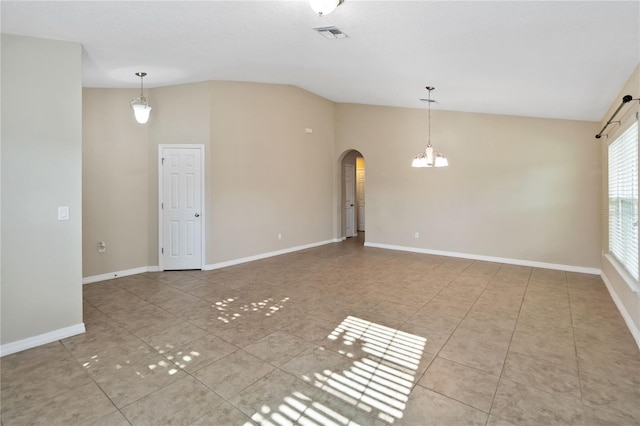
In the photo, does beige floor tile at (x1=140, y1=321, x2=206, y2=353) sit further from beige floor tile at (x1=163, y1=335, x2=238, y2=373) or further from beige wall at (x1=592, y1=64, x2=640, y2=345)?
beige wall at (x1=592, y1=64, x2=640, y2=345)

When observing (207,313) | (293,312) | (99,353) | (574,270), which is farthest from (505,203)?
(99,353)

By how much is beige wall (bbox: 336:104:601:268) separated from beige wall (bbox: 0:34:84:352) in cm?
571

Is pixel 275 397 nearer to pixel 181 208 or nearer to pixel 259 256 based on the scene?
pixel 181 208

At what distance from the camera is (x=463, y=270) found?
555 centimetres

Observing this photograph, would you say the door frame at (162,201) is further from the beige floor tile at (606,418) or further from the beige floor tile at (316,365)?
the beige floor tile at (606,418)

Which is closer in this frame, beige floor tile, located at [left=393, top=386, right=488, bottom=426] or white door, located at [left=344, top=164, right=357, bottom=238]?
beige floor tile, located at [left=393, top=386, right=488, bottom=426]

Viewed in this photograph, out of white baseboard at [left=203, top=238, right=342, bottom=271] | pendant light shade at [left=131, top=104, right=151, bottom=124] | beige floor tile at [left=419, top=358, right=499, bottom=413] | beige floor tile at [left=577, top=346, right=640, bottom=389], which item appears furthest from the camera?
white baseboard at [left=203, top=238, right=342, bottom=271]

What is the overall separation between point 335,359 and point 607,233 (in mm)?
4401

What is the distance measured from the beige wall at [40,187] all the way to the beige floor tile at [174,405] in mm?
1621

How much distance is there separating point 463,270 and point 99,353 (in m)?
5.14

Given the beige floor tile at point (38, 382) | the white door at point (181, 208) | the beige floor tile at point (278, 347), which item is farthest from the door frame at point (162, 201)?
the beige floor tile at point (278, 347)

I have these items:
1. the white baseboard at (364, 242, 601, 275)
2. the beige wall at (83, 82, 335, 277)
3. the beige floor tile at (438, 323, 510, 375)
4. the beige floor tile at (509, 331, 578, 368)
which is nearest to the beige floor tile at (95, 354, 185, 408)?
the beige floor tile at (438, 323, 510, 375)

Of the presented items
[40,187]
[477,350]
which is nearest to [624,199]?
[477,350]

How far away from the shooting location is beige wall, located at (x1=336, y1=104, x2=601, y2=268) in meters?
5.36
